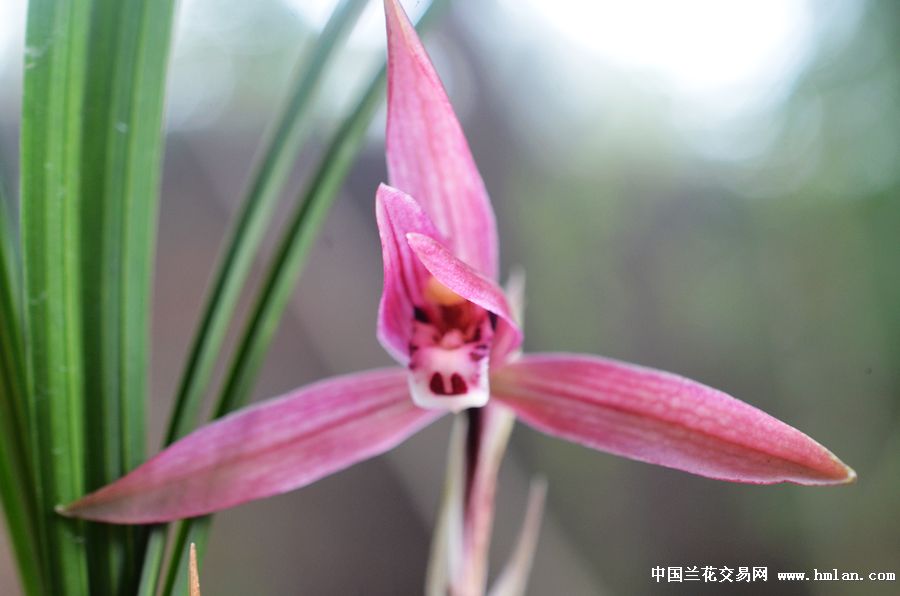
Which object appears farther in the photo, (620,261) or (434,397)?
A: (620,261)

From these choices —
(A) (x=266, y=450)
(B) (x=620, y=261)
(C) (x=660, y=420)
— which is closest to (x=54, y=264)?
(A) (x=266, y=450)

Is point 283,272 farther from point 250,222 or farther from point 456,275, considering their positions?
point 456,275

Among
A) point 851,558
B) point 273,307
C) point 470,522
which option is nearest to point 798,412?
point 851,558

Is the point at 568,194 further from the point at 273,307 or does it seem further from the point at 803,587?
the point at 273,307

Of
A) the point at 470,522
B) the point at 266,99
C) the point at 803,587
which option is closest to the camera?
the point at 470,522

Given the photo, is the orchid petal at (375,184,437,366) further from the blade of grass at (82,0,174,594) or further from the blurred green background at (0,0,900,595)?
the blurred green background at (0,0,900,595)

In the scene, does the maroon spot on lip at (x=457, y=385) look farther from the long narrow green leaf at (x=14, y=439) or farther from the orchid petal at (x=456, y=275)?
the long narrow green leaf at (x=14, y=439)

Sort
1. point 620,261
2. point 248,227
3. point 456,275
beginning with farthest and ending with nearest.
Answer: point 620,261 < point 248,227 < point 456,275
